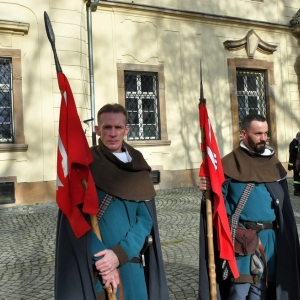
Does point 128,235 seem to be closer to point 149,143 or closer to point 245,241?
point 245,241

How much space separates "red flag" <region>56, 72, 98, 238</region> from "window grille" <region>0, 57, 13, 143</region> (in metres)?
8.70

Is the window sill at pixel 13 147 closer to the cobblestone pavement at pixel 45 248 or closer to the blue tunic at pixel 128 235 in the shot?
the cobblestone pavement at pixel 45 248

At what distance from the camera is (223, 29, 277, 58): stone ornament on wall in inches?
537

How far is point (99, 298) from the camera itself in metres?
2.31

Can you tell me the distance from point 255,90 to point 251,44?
1.54m

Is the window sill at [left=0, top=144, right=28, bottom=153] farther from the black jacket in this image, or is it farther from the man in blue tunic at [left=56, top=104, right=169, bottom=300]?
the black jacket

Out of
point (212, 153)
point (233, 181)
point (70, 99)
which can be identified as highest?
point (70, 99)

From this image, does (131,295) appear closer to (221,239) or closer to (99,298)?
(99,298)

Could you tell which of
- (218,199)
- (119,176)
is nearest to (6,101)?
(218,199)

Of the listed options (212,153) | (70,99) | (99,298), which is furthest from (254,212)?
(70,99)

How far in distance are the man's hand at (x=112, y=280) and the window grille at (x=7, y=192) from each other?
8516 millimetres

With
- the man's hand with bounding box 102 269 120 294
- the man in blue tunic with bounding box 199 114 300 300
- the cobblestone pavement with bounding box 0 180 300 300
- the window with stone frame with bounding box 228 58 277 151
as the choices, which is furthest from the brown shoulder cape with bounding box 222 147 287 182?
the window with stone frame with bounding box 228 58 277 151

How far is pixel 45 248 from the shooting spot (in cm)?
625

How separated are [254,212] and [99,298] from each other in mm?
1344
